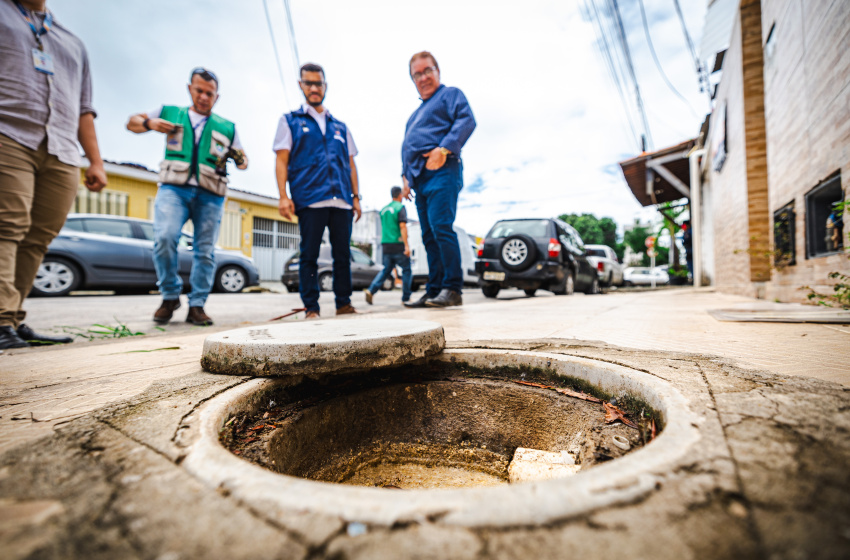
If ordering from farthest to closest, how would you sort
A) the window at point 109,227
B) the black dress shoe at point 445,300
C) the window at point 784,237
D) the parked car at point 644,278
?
the parked car at point 644,278 → the window at point 109,227 → the window at point 784,237 → the black dress shoe at point 445,300

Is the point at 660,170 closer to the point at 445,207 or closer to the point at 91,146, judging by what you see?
the point at 445,207

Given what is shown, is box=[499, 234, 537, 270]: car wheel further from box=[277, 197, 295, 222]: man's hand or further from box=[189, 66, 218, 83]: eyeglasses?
box=[189, 66, 218, 83]: eyeglasses

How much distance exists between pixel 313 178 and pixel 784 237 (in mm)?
4496

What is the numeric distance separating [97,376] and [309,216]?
2181 mm

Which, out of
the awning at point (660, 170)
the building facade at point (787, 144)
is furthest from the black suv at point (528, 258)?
the awning at point (660, 170)

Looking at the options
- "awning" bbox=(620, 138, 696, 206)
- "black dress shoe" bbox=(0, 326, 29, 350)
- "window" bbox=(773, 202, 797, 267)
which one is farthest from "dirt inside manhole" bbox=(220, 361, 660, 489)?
"awning" bbox=(620, 138, 696, 206)

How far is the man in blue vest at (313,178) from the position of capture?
324 cm

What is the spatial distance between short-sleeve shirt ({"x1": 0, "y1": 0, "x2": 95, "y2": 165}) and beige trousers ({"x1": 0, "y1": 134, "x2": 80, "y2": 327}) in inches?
2.6

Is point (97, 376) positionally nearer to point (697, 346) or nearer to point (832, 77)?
point (697, 346)

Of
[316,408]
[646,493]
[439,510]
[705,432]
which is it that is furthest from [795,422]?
[316,408]

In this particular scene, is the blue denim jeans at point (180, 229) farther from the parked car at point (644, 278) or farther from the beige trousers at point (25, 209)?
the parked car at point (644, 278)

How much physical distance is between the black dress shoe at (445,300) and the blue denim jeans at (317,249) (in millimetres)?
758

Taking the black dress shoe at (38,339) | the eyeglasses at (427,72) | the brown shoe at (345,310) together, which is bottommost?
the black dress shoe at (38,339)

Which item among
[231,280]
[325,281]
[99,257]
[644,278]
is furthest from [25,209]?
[644,278]
